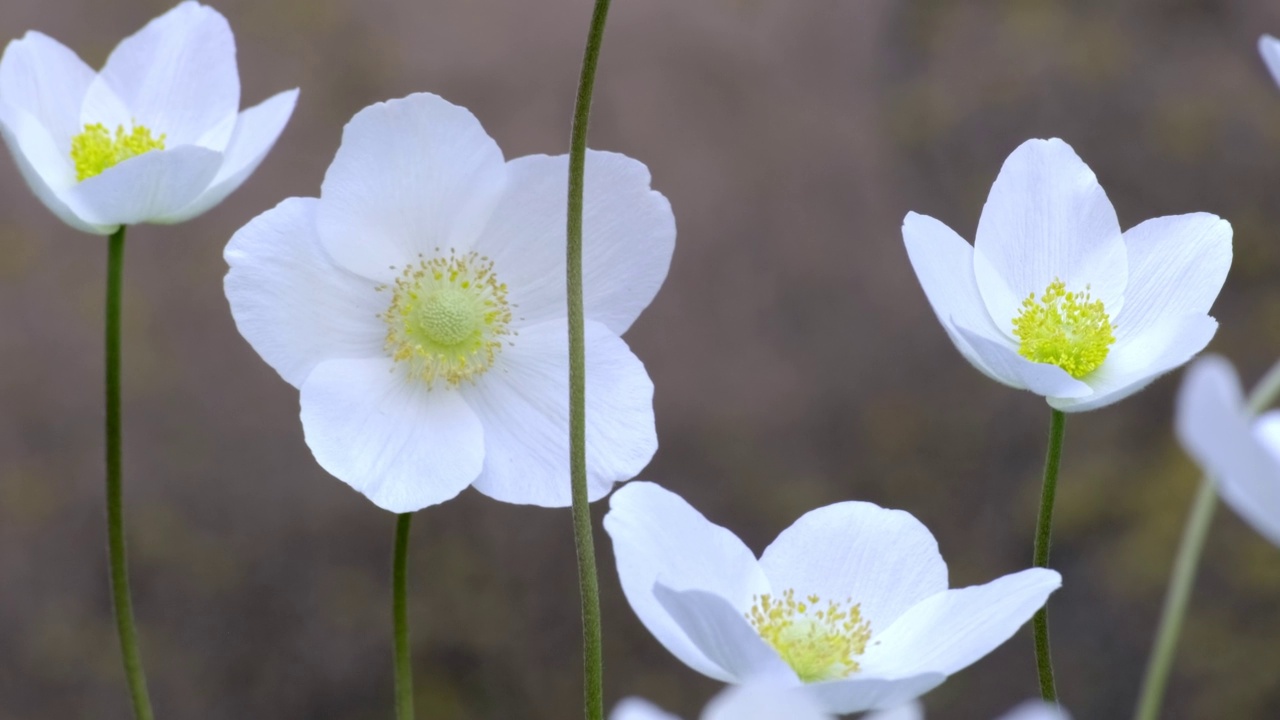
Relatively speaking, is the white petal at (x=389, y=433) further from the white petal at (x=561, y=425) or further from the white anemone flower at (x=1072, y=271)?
the white anemone flower at (x=1072, y=271)

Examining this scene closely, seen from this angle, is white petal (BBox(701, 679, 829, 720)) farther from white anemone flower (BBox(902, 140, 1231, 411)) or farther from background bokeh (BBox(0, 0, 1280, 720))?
background bokeh (BBox(0, 0, 1280, 720))

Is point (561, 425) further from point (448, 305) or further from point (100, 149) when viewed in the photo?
point (100, 149)

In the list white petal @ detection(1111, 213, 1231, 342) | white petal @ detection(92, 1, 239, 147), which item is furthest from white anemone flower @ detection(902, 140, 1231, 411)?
white petal @ detection(92, 1, 239, 147)

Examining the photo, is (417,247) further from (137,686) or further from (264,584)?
(264,584)

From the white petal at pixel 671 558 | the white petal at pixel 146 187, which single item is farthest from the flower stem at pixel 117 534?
the white petal at pixel 671 558

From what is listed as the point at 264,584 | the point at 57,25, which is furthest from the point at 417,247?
the point at 57,25
